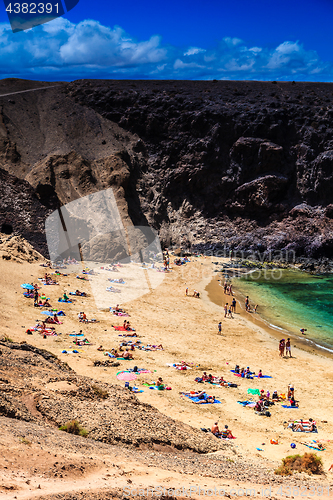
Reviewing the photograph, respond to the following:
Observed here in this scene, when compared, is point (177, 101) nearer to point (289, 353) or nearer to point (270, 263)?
point (270, 263)

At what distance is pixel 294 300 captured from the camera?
106 feet

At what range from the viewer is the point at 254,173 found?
170 ft

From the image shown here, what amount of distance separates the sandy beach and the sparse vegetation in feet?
13.9

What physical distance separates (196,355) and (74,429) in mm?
11025

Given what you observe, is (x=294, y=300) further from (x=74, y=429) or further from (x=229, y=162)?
(x=74, y=429)

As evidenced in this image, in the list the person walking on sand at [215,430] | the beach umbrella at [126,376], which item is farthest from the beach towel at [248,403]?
the beach umbrella at [126,376]

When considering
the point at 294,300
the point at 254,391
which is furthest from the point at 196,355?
the point at 294,300

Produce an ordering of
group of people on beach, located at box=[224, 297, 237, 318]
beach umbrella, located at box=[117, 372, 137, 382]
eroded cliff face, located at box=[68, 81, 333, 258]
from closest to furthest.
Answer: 1. beach umbrella, located at box=[117, 372, 137, 382]
2. group of people on beach, located at box=[224, 297, 237, 318]
3. eroded cliff face, located at box=[68, 81, 333, 258]

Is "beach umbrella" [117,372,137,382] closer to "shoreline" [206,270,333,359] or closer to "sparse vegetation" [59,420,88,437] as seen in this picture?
"sparse vegetation" [59,420,88,437]

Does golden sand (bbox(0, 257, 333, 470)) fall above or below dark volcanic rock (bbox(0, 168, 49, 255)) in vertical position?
below

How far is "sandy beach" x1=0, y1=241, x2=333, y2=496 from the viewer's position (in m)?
12.8

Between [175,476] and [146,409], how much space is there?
3.94m

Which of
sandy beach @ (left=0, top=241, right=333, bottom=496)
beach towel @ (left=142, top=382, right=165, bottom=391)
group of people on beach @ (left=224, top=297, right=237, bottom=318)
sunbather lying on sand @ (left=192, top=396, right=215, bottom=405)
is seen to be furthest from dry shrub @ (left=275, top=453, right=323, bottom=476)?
group of people on beach @ (left=224, top=297, right=237, bottom=318)

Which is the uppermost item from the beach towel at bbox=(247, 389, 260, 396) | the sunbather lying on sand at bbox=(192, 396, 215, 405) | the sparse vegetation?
the sparse vegetation
